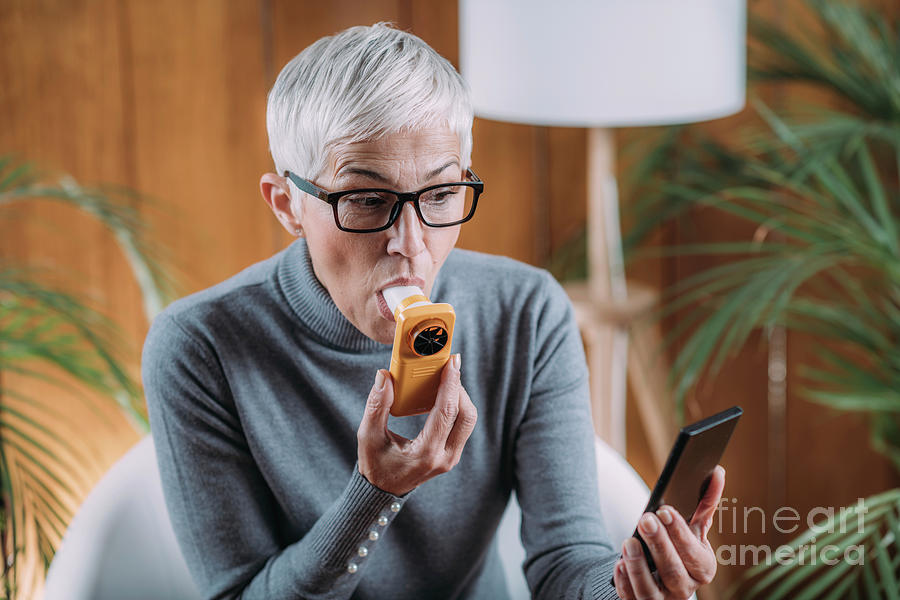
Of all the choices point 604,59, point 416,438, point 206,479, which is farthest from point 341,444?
point 604,59

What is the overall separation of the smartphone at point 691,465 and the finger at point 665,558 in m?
0.01

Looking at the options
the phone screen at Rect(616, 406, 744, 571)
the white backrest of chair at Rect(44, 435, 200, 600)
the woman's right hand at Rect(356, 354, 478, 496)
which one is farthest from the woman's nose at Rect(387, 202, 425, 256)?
the white backrest of chair at Rect(44, 435, 200, 600)

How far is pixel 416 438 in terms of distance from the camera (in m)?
0.75

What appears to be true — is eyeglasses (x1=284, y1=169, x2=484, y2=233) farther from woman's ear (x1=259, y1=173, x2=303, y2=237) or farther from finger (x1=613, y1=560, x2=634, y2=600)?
finger (x1=613, y1=560, x2=634, y2=600)

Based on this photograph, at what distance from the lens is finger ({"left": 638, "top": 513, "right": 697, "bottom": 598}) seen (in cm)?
73

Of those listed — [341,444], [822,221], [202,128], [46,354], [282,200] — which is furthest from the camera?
[202,128]

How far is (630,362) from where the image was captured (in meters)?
1.78

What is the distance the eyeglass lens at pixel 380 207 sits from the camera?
2.46 ft

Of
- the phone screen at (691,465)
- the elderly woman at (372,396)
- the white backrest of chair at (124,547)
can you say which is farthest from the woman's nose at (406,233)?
the white backrest of chair at (124,547)

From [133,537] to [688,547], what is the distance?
64 centimetres

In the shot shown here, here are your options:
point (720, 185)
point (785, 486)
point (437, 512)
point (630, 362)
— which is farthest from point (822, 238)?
point (785, 486)

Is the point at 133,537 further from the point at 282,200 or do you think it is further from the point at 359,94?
the point at 359,94

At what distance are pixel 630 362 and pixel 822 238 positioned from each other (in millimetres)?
554

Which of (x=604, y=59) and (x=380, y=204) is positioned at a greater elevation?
(x=604, y=59)
